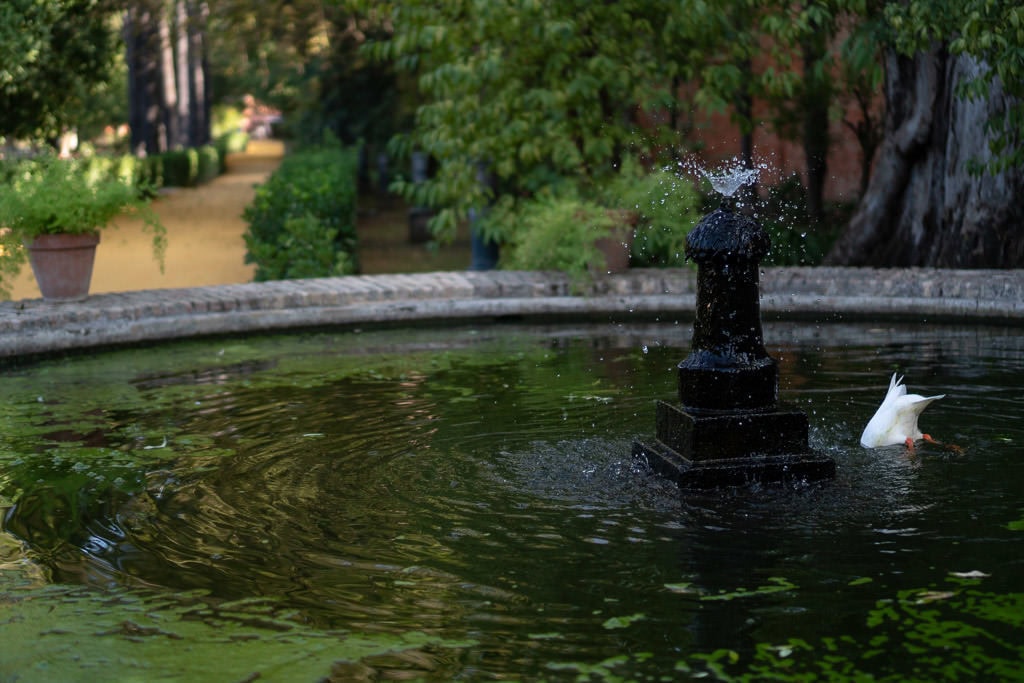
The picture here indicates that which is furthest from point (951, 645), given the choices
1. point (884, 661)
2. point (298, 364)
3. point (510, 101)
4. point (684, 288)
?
point (510, 101)

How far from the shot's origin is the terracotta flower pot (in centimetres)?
1089

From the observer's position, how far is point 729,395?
6.41 m

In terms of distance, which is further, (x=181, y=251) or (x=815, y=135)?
(x=181, y=251)

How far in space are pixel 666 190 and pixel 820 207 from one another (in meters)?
4.55

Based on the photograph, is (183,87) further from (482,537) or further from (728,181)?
(482,537)

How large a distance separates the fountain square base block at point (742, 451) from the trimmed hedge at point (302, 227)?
8617mm

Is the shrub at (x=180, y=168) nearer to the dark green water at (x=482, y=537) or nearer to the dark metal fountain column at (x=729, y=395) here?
the dark green water at (x=482, y=537)

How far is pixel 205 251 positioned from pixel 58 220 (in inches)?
369

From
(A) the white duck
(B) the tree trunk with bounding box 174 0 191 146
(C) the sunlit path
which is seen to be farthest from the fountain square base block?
(B) the tree trunk with bounding box 174 0 191 146

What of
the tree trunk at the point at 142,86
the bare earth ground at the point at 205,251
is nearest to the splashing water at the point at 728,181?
the bare earth ground at the point at 205,251

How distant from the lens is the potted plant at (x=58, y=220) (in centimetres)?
1060

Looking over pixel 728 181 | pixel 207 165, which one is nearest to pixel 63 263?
pixel 728 181

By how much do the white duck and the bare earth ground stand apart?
7.45 metres

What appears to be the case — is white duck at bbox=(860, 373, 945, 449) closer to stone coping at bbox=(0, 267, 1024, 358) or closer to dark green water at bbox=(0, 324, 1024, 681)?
dark green water at bbox=(0, 324, 1024, 681)
